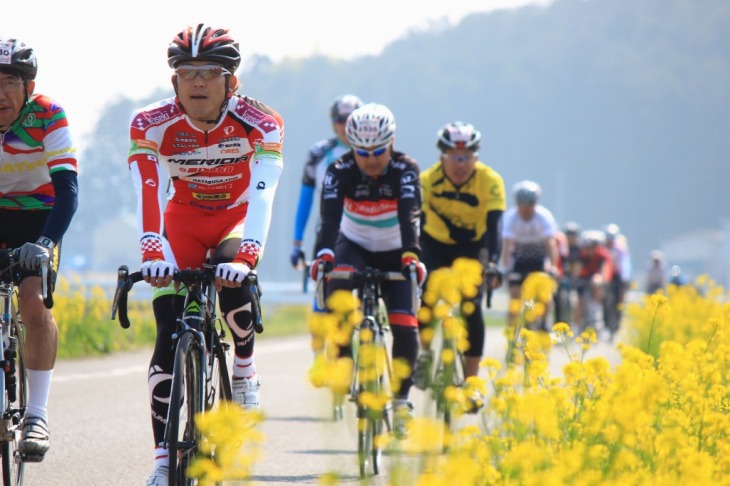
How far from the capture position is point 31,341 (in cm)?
624

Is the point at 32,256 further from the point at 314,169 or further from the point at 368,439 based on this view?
the point at 314,169

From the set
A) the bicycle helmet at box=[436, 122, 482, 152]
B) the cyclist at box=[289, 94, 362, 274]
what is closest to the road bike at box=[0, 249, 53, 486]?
the bicycle helmet at box=[436, 122, 482, 152]

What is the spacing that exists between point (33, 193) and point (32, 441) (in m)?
1.34

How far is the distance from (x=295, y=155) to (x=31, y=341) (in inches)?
5051

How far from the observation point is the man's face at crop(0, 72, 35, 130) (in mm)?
6281

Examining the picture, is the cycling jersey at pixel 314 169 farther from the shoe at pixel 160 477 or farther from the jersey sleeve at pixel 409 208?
the shoe at pixel 160 477

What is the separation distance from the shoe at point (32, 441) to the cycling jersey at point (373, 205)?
2.39 m

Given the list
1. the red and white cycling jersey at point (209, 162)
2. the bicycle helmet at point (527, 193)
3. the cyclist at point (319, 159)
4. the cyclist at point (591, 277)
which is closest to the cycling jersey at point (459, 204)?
the cyclist at point (319, 159)

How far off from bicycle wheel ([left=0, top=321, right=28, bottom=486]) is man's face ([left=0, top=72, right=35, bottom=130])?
0.96 m

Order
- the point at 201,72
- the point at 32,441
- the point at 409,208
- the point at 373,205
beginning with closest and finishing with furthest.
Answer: the point at 32,441 → the point at 201,72 → the point at 409,208 → the point at 373,205

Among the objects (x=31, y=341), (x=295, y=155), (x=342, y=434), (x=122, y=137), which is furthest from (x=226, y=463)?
(x=295, y=155)

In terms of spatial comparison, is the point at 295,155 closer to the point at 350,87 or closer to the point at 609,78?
the point at 350,87

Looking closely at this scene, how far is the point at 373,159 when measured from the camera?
26.9 feet

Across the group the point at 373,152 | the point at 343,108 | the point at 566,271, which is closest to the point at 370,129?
the point at 373,152
